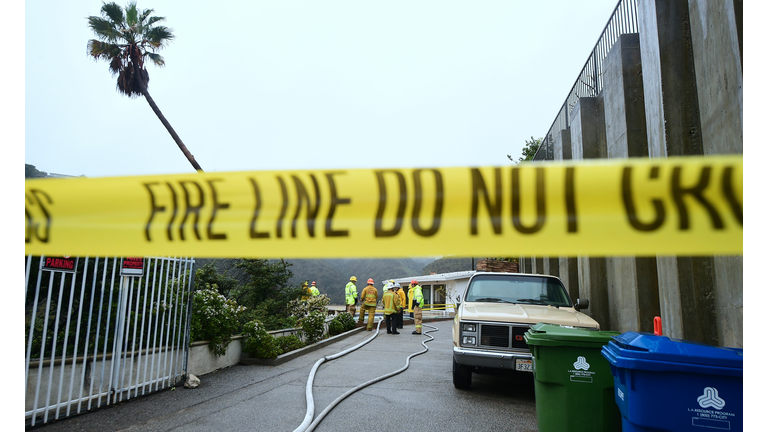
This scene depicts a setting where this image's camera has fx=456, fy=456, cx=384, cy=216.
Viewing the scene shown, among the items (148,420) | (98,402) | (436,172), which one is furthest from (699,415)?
(98,402)

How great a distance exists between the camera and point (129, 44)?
1897 centimetres

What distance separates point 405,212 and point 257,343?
7.45 meters

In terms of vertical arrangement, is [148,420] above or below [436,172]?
below

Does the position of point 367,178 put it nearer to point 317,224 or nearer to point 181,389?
point 317,224

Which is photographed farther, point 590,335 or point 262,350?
point 262,350

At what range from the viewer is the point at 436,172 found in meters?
1.88

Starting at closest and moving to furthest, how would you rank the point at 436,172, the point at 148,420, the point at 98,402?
1. the point at 436,172
2. the point at 148,420
3. the point at 98,402

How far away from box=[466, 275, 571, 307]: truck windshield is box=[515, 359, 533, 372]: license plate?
152cm

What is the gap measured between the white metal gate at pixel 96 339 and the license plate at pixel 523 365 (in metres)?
4.81

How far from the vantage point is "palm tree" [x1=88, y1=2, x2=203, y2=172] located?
730 inches

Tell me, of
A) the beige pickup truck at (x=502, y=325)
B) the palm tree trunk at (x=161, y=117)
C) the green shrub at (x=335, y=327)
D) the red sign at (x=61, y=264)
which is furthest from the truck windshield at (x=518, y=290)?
the palm tree trunk at (x=161, y=117)

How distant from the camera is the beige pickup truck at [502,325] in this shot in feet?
19.6

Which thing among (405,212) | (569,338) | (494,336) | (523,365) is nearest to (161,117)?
(494,336)
